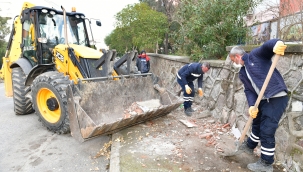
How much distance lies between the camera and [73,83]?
422 centimetres

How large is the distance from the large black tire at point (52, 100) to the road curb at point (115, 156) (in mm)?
1020

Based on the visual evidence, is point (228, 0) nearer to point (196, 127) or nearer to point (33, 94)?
point (196, 127)

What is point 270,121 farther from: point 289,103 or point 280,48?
point 280,48

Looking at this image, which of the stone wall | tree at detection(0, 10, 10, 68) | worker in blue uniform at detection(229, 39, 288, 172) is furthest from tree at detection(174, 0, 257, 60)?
tree at detection(0, 10, 10, 68)

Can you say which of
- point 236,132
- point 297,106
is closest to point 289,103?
point 297,106

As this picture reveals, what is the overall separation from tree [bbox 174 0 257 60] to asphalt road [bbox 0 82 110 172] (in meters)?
4.08

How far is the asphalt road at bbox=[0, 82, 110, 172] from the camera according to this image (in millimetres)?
3748

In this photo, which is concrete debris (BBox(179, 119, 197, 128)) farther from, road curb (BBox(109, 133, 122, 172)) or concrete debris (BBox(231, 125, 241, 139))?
road curb (BBox(109, 133, 122, 172))

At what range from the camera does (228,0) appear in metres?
6.70

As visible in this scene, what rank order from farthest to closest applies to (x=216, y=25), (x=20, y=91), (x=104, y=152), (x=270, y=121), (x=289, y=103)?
(x=216, y=25) < (x=20, y=91) < (x=104, y=152) < (x=289, y=103) < (x=270, y=121)

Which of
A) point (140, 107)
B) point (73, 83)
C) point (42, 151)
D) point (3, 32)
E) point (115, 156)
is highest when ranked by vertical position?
point (3, 32)

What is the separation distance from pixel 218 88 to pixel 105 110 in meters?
2.76

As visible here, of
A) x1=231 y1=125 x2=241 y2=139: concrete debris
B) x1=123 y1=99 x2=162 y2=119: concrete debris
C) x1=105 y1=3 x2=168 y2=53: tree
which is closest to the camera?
x1=231 y1=125 x2=241 y2=139: concrete debris

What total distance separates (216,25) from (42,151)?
5291mm
